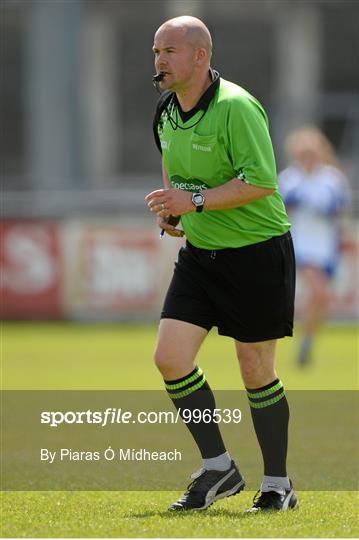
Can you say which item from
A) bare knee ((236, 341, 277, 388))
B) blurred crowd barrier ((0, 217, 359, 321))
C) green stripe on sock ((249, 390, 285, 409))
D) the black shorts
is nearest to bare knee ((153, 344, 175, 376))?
the black shorts

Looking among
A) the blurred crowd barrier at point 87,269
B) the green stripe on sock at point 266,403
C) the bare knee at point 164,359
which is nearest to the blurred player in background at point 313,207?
the blurred crowd barrier at point 87,269

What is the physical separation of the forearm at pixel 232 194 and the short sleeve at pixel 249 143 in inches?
1.0

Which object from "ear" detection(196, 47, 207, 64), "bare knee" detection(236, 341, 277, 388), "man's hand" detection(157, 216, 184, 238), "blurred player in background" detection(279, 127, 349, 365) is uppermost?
"ear" detection(196, 47, 207, 64)

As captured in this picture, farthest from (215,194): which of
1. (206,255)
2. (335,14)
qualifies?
(335,14)

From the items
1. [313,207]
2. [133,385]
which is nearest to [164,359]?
[133,385]

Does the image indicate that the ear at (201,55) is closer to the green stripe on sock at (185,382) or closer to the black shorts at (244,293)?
the black shorts at (244,293)

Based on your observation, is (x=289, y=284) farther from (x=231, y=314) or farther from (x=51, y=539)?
(x=51, y=539)

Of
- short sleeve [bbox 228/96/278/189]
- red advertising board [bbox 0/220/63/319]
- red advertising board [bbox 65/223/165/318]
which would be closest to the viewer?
short sleeve [bbox 228/96/278/189]

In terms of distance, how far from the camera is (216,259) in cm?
592

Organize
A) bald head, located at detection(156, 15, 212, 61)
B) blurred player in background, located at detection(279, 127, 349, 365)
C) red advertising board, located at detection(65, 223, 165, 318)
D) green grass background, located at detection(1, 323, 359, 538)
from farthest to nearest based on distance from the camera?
red advertising board, located at detection(65, 223, 165, 318) → blurred player in background, located at detection(279, 127, 349, 365) → bald head, located at detection(156, 15, 212, 61) → green grass background, located at detection(1, 323, 359, 538)

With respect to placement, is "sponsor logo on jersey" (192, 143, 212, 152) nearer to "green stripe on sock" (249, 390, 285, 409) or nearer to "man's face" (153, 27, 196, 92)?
"man's face" (153, 27, 196, 92)

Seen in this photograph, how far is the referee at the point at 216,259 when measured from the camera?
5730 mm

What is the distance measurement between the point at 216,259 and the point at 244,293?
20 cm

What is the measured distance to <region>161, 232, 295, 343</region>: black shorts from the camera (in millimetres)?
5879
